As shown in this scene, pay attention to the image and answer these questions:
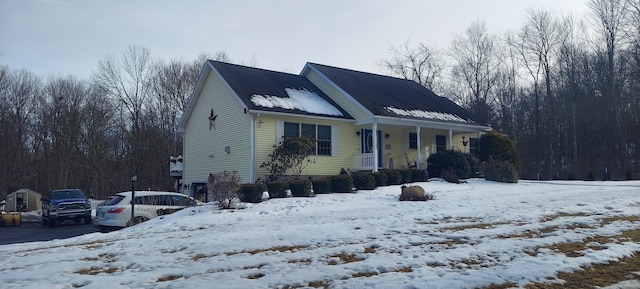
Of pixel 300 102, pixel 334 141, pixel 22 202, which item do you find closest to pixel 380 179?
pixel 334 141

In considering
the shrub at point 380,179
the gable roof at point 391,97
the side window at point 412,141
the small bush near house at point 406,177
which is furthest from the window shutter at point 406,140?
the shrub at point 380,179

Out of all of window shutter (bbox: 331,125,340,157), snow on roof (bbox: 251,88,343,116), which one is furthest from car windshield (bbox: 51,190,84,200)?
window shutter (bbox: 331,125,340,157)

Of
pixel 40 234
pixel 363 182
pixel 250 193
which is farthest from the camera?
pixel 363 182

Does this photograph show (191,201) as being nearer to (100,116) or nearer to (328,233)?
(328,233)

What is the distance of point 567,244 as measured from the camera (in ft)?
27.6

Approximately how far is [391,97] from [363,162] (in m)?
5.32

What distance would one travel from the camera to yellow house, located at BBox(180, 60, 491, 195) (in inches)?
819

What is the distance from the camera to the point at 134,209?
1447 centimetres

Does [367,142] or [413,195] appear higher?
[367,142]

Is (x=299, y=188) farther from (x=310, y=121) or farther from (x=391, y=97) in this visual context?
(x=391, y=97)

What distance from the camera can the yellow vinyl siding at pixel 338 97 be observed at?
Answer: 22.8 meters

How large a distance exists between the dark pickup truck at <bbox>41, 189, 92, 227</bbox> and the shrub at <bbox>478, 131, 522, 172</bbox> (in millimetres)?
19503

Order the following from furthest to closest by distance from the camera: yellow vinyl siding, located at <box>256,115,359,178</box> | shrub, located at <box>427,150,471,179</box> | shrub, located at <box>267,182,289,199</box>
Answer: shrub, located at <box>427,150,471,179</box> < yellow vinyl siding, located at <box>256,115,359,178</box> < shrub, located at <box>267,182,289,199</box>

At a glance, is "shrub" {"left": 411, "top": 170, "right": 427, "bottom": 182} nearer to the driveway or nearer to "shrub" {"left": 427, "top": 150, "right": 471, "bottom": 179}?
"shrub" {"left": 427, "top": 150, "right": 471, "bottom": 179}
